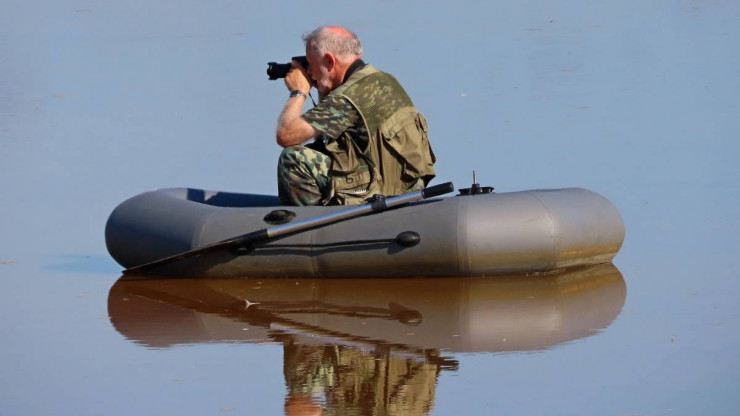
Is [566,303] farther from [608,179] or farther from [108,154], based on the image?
[108,154]

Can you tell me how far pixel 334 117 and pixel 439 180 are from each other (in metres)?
2.21

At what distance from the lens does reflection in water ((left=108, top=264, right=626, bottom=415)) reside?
6.42 m

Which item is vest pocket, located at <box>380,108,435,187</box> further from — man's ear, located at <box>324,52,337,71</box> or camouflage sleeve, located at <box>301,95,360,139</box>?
man's ear, located at <box>324,52,337,71</box>

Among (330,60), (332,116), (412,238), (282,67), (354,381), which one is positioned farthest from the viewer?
(282,67)

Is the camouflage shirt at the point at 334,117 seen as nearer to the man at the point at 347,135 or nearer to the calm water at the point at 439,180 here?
the man at the point at 347,135

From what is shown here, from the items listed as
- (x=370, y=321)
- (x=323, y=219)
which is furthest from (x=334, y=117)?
(x=370, y=321)

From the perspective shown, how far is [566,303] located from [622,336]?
28.1 inches

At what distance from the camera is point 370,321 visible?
755cm

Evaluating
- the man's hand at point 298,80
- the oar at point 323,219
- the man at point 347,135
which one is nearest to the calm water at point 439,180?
the oar at point 323,219

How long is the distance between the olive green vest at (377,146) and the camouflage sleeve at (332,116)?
42mm

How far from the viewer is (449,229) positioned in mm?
8172

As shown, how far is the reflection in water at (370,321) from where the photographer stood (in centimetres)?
642

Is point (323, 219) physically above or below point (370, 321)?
above

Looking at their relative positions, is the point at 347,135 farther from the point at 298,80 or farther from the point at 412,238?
the point at 412,238
